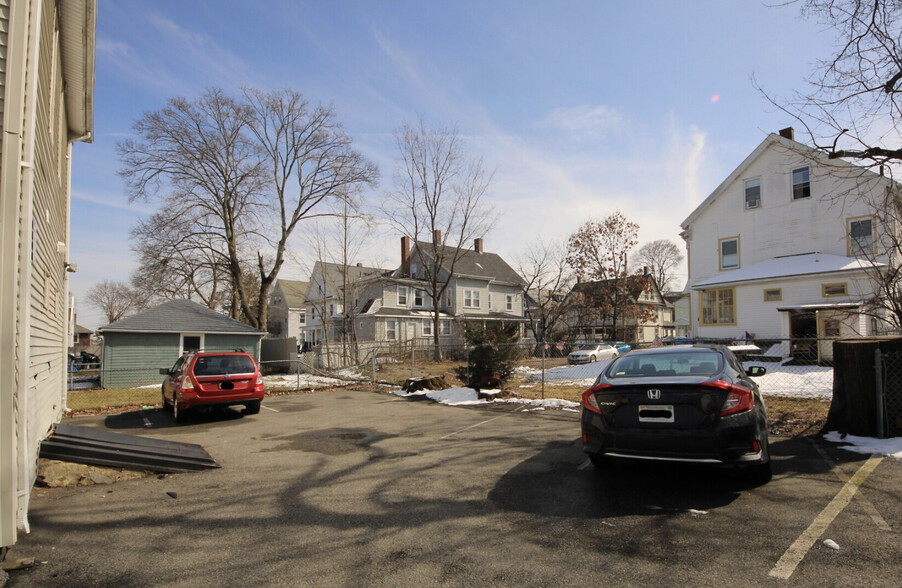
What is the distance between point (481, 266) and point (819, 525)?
4270 cm

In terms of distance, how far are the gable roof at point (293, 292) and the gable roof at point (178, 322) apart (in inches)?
1378

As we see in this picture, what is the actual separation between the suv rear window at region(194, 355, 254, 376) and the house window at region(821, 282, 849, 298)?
2240cm

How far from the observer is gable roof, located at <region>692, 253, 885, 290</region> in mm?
20609

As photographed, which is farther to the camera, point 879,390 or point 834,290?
point 834,290

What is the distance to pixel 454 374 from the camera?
2175 centimetres

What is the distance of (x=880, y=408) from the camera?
6.88 metres

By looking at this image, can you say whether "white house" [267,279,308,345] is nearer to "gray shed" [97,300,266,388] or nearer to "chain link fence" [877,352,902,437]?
"gray shed" [97,300,266,388]

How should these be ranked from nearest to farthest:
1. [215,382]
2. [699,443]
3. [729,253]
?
[699,443], [215,382], [729,253]

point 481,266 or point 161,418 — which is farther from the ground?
point 481,266

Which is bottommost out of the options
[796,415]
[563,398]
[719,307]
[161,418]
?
[161,418]

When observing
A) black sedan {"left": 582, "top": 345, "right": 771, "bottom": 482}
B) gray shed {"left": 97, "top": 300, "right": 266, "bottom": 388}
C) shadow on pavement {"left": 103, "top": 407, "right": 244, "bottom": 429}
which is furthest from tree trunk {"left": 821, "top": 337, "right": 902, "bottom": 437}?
gray shed {"left": 97, "top": 300, "right": 266, "bottom": 388}

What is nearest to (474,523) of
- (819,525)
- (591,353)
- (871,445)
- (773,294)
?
(819,525)

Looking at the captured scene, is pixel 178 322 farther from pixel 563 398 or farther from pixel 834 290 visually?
pixel 834 290

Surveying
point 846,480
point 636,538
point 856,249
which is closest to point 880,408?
point 846,480
